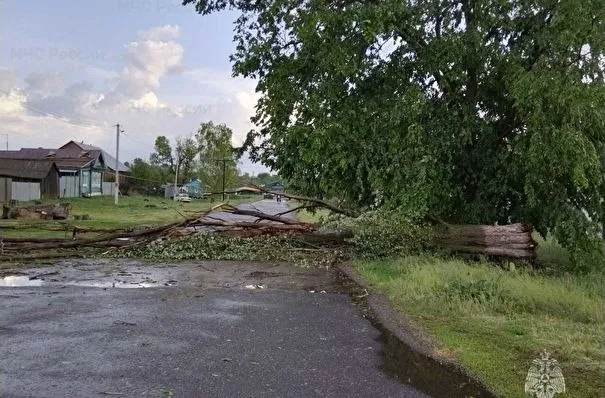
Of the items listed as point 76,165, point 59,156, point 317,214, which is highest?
point 59,156

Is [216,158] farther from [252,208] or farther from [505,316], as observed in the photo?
[505,316]

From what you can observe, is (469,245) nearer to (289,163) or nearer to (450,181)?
(450,181)

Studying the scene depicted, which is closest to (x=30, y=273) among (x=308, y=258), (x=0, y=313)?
(x=0, y=313)

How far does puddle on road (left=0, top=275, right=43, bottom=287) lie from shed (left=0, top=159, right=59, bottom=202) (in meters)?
29.3

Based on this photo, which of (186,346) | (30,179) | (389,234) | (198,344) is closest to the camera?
(186,346)

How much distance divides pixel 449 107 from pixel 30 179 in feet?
125

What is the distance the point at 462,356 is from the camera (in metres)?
5.75

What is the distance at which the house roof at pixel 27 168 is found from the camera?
4362 cm

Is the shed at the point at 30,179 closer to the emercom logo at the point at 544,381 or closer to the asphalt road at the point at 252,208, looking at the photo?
the asphalt road at the point at 252,208

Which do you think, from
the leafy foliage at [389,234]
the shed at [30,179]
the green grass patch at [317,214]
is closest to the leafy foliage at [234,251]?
the leafy foliage at [389,234]

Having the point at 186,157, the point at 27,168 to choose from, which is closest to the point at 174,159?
the point at 186,157

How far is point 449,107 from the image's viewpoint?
14.5m

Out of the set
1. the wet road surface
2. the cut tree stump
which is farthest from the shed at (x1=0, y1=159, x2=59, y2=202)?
the cut tree stump

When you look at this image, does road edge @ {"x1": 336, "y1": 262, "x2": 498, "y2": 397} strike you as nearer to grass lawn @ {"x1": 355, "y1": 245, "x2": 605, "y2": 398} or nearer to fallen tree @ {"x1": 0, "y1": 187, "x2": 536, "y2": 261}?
grass lawn @ {"x1": 355, "y1": 245, "x2": 605, "y2": 398}
